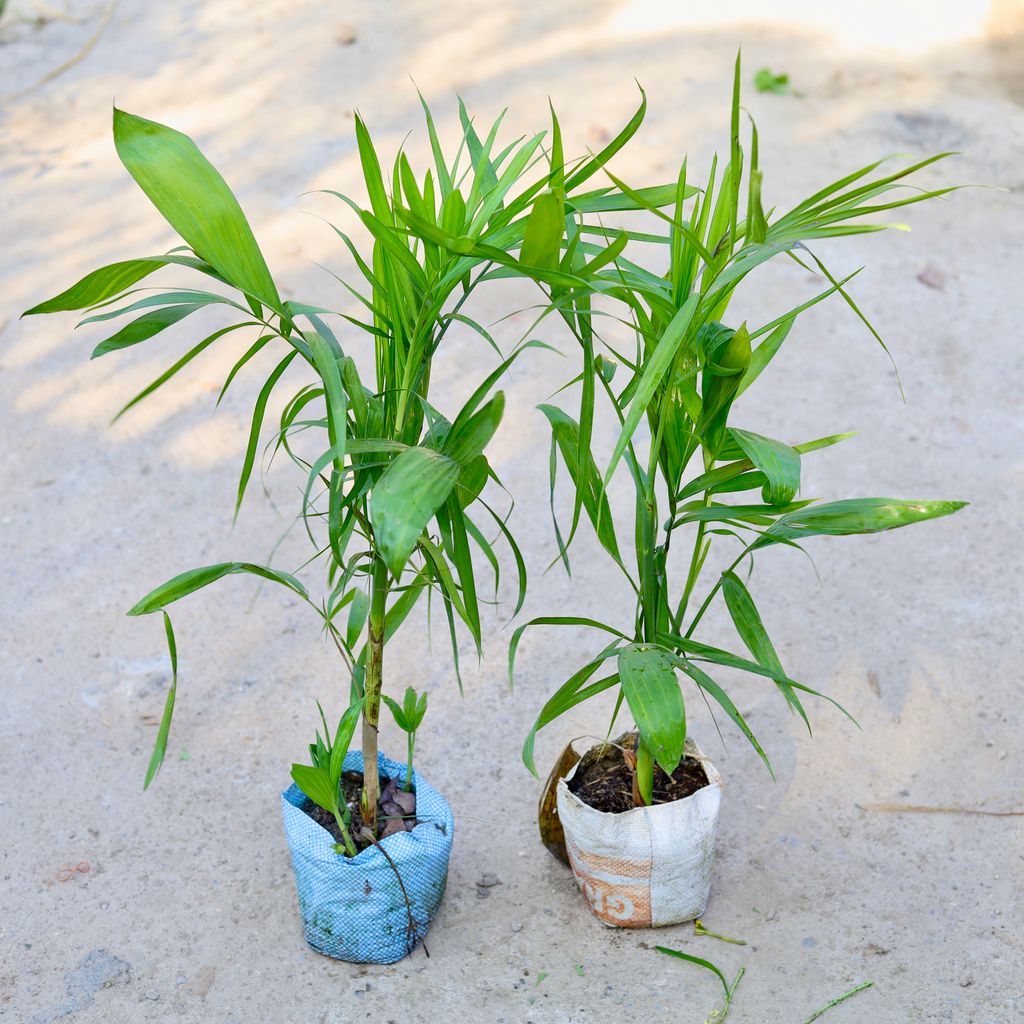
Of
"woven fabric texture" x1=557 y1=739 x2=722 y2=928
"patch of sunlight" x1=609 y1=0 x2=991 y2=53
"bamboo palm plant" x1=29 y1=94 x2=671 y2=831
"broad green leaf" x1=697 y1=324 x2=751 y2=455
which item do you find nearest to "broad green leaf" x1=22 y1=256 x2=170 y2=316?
"bamboo palm plant" x1=29 y1=94 x2=671 y2=831

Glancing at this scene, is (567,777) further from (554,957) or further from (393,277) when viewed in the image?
(393,277)

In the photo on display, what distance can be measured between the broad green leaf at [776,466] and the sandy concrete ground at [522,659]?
2.16ft

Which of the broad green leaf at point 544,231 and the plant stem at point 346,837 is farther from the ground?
the broad green leaf at point 544,231

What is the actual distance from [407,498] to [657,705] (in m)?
0.40

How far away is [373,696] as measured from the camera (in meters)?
1.43

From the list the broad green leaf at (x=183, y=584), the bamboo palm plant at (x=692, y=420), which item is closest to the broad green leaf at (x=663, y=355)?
the bamboo palm plant at (x=692, y=420)

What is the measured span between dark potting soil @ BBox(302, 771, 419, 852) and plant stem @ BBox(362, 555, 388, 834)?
0.7 inches

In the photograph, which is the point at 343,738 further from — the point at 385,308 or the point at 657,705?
the point at 385,308

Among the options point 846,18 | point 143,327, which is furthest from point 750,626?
point 846,18

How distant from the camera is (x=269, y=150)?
144 inches

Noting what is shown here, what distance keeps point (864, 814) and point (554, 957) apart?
1.66 feet

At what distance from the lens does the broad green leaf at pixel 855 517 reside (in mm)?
1216

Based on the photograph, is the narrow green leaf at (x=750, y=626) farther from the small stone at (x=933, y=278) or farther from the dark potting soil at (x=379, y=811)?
the small stone at (x=933, y=278)

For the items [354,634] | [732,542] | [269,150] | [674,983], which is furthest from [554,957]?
[269,150]
